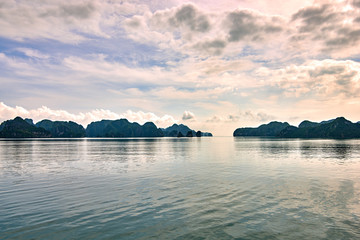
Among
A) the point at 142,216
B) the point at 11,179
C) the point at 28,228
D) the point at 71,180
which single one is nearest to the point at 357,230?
the point at 142,216

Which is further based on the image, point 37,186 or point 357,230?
point 37,186

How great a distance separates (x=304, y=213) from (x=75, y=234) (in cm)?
1965

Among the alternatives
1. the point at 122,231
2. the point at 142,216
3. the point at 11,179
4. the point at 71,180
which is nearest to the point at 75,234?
the point at 122,231

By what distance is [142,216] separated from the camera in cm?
2020

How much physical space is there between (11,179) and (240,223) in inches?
1572

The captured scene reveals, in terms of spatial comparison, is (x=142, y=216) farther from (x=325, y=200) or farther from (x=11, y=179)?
(x=11, y=179)

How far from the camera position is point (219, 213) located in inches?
825

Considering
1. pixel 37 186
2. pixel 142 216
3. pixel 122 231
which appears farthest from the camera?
pixel 37 186

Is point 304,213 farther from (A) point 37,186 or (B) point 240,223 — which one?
(A) point 37,186

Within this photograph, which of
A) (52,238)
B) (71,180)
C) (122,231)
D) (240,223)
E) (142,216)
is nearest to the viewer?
(52,238)

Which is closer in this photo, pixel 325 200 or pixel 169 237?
pixel 169 237

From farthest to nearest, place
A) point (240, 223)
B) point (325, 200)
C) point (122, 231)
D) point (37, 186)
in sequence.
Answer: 1. point (37, 186)
2. point (325, 200)
3. point (240, 223)
4. point (122, 231)

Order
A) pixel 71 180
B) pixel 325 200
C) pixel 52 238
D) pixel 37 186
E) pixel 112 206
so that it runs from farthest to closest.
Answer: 1. pixel 71 180
2. pixel 37 186
3. pixel 325 200
4. pixel 112 206
5. pixel 52 238

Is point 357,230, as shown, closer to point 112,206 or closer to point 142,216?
point 142,216
